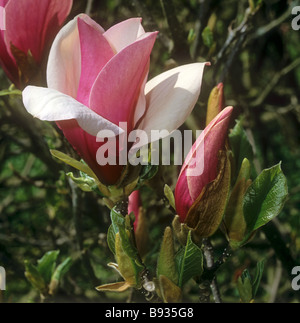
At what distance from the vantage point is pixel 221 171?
0.54 m

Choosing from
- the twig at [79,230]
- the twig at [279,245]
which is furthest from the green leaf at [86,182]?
the twig at [279,245]

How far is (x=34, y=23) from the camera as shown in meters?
0.61

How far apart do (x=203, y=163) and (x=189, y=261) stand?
13 cm

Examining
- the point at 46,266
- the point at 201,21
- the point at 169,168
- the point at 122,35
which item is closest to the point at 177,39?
the point at 201,21

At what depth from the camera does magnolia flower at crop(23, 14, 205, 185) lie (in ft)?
1.55

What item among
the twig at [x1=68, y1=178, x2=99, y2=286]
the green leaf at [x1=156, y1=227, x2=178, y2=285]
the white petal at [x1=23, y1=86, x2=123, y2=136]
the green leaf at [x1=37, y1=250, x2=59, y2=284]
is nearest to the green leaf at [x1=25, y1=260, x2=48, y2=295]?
the green leaf at [x1=37, y1=250, x2=59, y2=284]

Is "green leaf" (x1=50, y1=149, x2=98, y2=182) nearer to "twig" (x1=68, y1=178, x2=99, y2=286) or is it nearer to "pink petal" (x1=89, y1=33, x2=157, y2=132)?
"pink petal" (x1=89, y1=33, x2=157, y2=132)

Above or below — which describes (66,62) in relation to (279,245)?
above

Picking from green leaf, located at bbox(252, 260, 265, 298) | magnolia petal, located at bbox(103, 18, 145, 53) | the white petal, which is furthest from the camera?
green leaf, located at bbox(252, 260, 265, 298)

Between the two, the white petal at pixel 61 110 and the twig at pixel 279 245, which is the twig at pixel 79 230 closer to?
the twig at pixel 279 245

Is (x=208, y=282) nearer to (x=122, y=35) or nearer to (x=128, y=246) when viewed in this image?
(x=128, y=246)

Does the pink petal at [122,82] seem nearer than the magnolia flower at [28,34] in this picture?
Yes

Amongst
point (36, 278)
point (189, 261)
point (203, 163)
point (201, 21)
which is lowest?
point (36, 278)

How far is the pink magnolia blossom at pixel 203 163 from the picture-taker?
517mm
